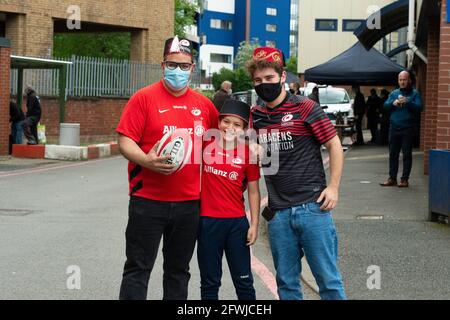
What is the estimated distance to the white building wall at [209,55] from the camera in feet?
320

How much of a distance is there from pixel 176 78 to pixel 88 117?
23.2 metres

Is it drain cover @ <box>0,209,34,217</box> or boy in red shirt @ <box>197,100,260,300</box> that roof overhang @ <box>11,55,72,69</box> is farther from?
boy in red shirt @ <box>197,100,260,300</box>

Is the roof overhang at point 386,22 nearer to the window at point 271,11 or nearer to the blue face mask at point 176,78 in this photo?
the blue face mask at point 176,78

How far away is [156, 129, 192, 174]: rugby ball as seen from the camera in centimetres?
505

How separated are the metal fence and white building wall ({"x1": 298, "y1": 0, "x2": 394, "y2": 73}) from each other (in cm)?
3608

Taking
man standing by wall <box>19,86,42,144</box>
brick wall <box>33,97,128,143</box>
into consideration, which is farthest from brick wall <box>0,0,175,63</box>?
man standing by wall <box>19,86,42,144</box>

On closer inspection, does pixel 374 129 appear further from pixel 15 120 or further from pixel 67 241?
pixel 67 241

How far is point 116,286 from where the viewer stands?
716 cm

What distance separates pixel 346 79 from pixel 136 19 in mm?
10215

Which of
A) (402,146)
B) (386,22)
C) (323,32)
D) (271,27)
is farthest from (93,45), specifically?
(271,27)

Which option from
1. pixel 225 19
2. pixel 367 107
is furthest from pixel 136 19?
pixel 225 19

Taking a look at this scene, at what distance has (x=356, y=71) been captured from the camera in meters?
24.1

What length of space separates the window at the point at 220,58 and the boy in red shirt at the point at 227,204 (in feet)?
316

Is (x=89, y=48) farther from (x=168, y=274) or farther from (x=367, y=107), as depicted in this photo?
(x=168, y=274)
